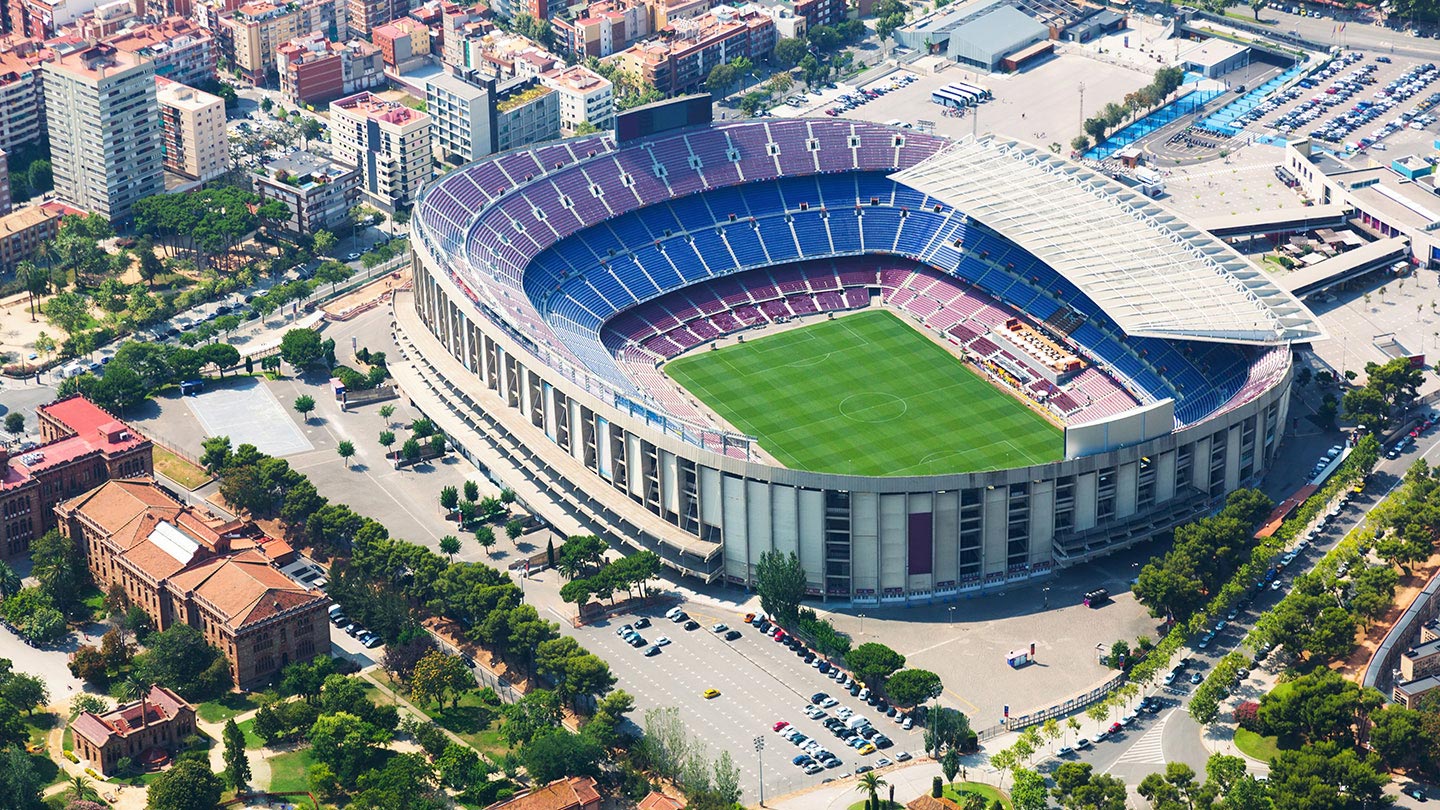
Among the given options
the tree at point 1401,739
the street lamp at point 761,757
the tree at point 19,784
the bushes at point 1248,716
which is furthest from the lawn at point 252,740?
the tree at point 1401,739

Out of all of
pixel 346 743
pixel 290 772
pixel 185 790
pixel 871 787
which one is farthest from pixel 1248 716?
pixel 185 790

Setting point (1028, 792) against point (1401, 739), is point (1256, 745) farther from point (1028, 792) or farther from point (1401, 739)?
point (1028, 792)

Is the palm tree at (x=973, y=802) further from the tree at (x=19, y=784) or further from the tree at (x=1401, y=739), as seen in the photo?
the tree at (x=19, y=784)

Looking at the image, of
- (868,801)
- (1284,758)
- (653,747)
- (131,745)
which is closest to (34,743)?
(131,745)

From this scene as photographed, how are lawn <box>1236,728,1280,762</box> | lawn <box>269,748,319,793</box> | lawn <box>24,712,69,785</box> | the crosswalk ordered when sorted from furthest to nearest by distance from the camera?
the crosswalk
lawn <box>1236,728,1280,762</box>
lawn <box>24,712,69,785</box>
lawn <box>269,748,319,793</box>

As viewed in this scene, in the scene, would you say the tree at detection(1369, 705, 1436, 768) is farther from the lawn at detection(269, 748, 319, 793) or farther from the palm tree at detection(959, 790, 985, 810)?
the lawn at detection(269, 748, 319, 793)

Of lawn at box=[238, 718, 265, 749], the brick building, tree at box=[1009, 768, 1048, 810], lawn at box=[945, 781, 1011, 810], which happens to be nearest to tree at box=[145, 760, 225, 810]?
the brick building

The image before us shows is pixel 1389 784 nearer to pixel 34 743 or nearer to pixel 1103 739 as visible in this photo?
pixel 1103 739
